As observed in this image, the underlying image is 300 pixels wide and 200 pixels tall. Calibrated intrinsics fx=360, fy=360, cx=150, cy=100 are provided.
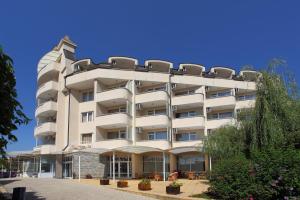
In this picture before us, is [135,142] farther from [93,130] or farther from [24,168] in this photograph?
[24,168]

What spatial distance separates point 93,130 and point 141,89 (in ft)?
29.2

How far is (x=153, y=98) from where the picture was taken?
149 feet

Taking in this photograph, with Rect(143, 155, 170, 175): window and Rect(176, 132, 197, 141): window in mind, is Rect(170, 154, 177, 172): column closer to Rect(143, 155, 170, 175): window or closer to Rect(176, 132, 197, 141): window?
Rect(143, 155, 170, 175): window

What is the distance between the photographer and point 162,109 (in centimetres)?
4775

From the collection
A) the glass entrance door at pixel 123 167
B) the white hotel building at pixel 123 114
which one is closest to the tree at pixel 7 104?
the white hotel building at pixel 123 114

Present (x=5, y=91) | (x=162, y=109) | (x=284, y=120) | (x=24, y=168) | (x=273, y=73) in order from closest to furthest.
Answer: (x=5, y=91) < (x=284, y=120) < (x=273, y=73) < (x=162, y=109) < (x=24, y=168)

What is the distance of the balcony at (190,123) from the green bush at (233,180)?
75.3 ft

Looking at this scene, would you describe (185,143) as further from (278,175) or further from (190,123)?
(278,175)

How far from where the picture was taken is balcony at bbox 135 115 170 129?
145 ft

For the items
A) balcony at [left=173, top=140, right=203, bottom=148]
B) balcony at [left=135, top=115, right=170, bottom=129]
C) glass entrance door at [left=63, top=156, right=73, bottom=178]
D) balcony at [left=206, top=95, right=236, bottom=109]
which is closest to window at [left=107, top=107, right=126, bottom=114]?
balcony at [left=135, top=115, right=170, bottom=129]

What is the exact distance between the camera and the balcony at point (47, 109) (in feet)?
153

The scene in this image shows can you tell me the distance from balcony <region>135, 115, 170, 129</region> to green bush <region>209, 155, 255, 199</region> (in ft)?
72.6

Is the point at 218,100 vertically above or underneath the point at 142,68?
underneath

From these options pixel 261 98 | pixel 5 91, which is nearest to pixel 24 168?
pixel 261 98
